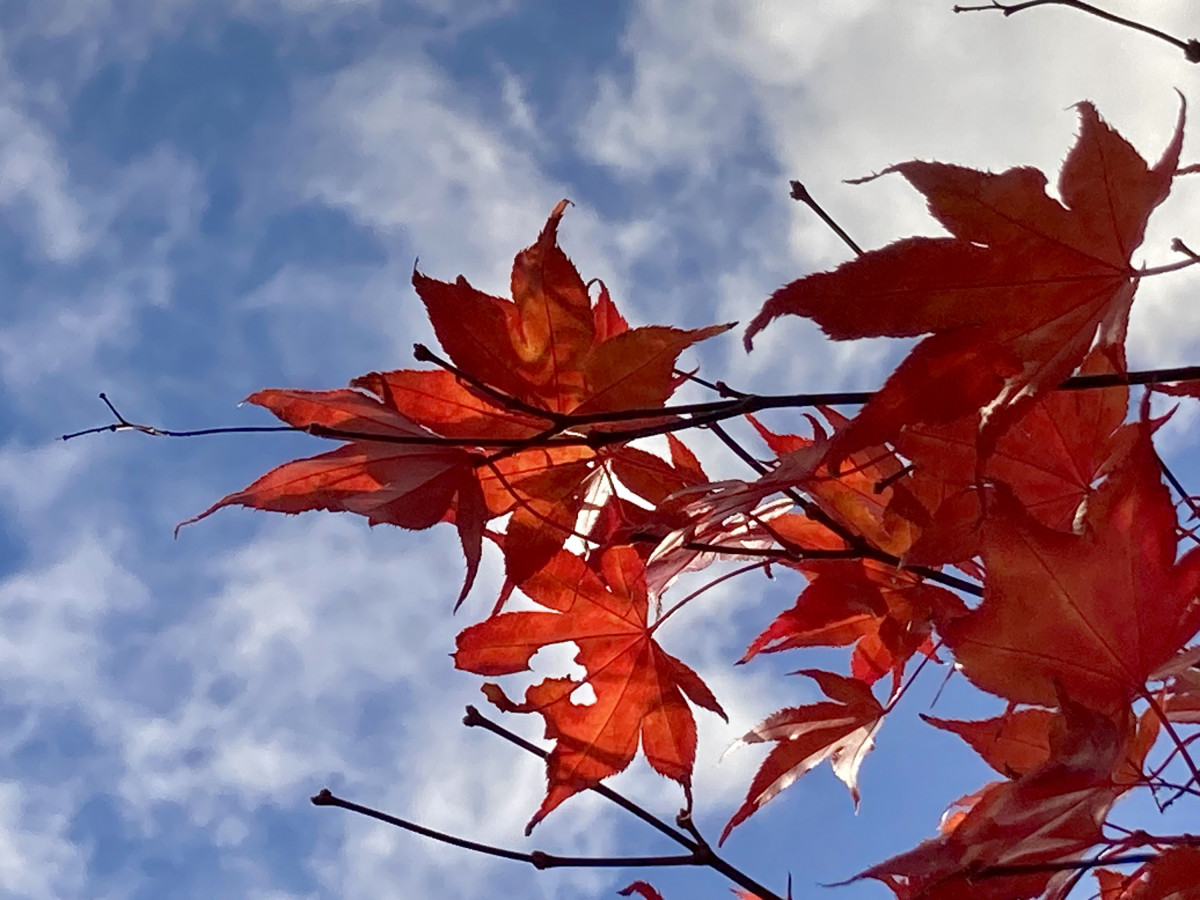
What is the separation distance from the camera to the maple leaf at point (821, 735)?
2.82 ft

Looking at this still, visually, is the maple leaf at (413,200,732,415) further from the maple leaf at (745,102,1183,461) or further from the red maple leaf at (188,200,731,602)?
the maple leaf at (745,102,1183,461)

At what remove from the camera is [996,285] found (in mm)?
629

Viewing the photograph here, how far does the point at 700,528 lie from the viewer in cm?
81

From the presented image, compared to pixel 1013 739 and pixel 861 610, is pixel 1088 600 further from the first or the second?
pixel 861 610

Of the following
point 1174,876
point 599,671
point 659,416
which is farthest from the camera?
point 599,671

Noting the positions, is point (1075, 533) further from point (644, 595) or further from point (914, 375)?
point (644, 595)

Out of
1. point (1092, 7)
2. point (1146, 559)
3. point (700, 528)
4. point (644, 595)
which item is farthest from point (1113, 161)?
point (644, 595)

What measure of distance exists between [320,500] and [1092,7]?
636mm

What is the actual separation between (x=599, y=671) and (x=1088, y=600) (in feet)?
1.66

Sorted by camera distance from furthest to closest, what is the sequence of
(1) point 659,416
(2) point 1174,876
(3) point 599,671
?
(3) point 599,671 → (1) point 659,416 → (2) point 1174,876

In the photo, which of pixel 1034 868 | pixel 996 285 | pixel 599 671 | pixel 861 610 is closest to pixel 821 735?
pixel 861 610

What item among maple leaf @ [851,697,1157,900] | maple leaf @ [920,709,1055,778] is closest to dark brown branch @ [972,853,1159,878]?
maple leaf @ [851,697,1157,900]

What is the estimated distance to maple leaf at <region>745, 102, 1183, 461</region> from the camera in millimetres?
589

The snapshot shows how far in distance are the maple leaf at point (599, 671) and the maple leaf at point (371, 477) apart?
139 millimetres
